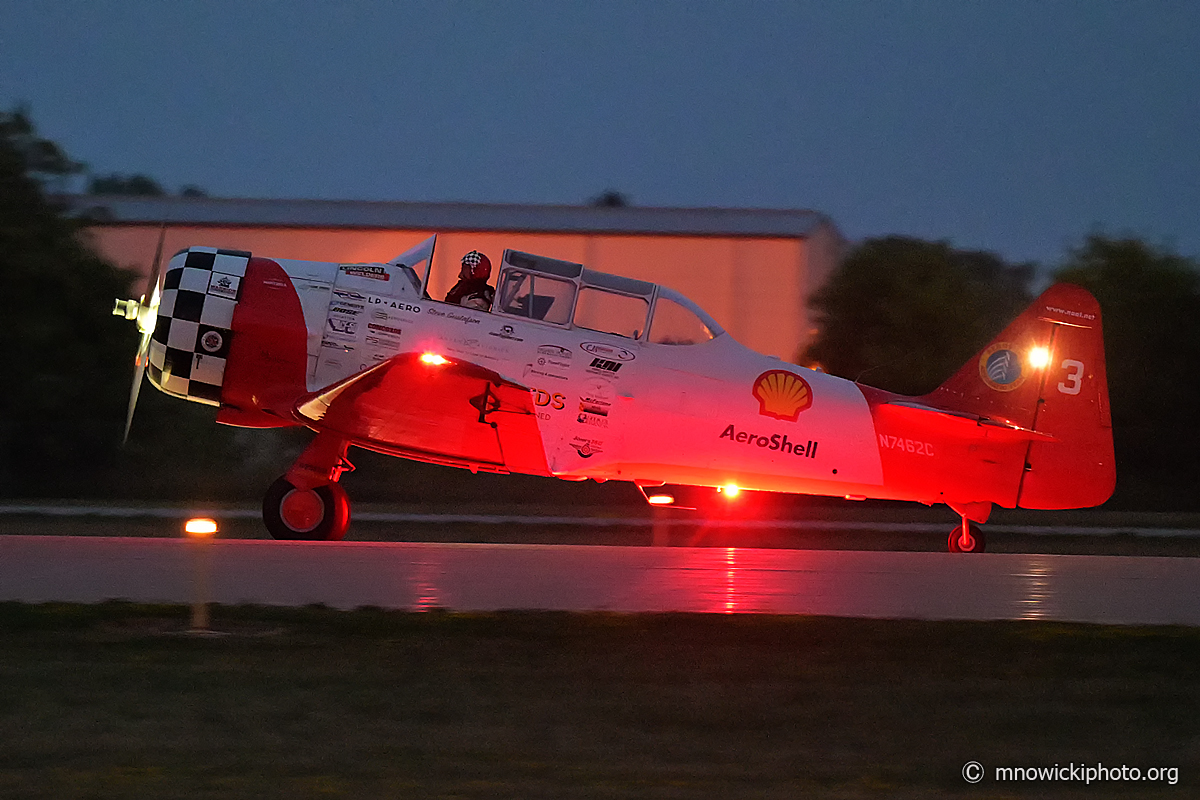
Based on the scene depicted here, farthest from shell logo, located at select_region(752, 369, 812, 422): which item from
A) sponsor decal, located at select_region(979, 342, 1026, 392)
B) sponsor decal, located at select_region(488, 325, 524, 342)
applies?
sponsor decal, located at select_region(488, 325, 524, 342)

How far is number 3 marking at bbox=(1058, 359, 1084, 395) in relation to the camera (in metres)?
11.6

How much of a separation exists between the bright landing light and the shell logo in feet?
7.38

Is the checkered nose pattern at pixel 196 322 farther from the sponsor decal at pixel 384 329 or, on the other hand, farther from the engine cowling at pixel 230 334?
the sponsor decal at pixel 384 329

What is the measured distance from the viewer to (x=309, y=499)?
35.9ft

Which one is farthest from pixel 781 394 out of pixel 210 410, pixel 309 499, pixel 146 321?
pixel 210 410

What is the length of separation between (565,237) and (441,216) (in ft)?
8.53

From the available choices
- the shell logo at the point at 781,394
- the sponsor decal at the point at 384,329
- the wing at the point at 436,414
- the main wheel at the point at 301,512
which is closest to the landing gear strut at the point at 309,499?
the main wheel at the point at 301,512

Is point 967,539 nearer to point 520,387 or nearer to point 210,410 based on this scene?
point 520,387

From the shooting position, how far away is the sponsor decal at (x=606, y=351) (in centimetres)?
1079

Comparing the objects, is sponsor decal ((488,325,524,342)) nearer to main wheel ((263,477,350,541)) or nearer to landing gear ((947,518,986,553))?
main wheel ((263,477,350,541))

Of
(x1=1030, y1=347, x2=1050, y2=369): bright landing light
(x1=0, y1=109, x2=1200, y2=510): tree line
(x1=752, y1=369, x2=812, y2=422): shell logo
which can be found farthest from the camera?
(x1=0, y1=109, x2=1200, y2=510): tree line

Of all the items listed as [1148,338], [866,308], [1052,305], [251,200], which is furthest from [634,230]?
[1052,305]

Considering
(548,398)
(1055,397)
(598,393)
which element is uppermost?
(1055,397)

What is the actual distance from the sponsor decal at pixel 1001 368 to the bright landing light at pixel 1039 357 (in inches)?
4.7
